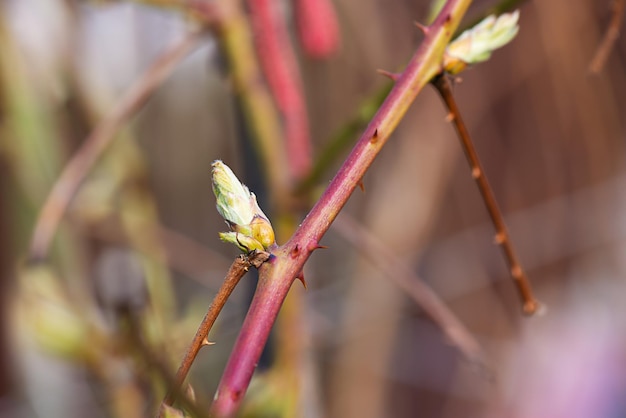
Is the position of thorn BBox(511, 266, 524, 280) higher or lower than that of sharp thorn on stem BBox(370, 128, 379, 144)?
higher

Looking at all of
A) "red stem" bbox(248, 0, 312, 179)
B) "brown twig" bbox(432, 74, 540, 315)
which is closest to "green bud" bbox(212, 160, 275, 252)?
"brown twig" bbox(432, 74, 540, 315)

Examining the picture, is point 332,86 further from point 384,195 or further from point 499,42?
point 499,42

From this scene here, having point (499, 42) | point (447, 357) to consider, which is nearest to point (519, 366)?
point (447, 357)

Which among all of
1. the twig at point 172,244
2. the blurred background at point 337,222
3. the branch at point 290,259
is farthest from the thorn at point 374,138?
the twig at point 172,244

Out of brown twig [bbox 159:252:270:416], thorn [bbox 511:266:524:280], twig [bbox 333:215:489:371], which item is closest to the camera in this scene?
brown twig [bbox 159:252:270:416]

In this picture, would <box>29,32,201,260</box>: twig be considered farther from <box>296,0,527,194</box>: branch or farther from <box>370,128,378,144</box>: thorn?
<box>370,128,378,144</box>: thorn

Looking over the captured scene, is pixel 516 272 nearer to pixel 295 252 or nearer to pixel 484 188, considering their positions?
pixel 484 188
